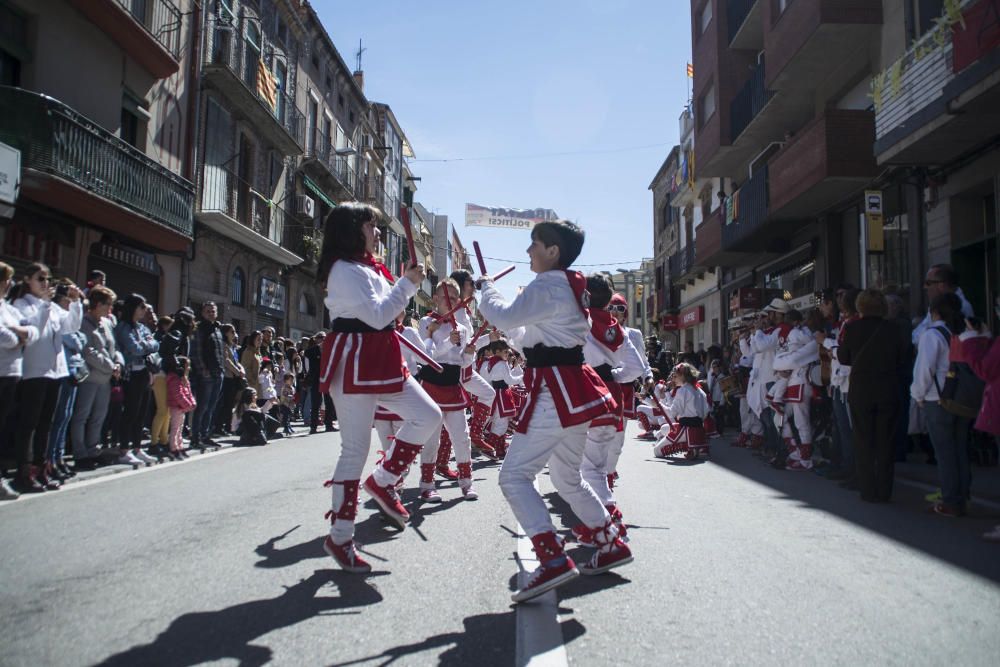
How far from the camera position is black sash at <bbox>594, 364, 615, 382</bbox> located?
568 centimetres

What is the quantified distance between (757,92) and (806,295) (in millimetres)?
5460

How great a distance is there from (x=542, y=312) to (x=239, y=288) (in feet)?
67.9

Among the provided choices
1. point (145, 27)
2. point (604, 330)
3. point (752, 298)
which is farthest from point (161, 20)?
point (604, 330)

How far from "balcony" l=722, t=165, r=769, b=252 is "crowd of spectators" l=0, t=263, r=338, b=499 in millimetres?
11186

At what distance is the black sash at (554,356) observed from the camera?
3721 millimetres

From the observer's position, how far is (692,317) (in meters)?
30.3

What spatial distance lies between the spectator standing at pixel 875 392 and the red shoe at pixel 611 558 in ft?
11.9

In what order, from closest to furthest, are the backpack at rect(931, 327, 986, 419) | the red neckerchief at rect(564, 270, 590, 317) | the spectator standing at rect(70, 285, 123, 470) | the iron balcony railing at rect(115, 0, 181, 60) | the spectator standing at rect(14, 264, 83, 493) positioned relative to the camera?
the red neckerchief at rect(564, 270, 590, 317)
the backpack at rect(931, 327, 986, 419)
the spectator standing at rect(14, 264, 83, 493)
the spectator standing at rect(70, 285, 123, 470)
the iron balcony railing at rect(115, 0, 181, 60)

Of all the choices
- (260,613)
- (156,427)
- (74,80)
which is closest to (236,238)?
(74,80)

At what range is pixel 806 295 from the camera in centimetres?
1730

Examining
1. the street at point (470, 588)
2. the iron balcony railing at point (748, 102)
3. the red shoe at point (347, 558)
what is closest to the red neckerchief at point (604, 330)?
the street at point (470, 588)

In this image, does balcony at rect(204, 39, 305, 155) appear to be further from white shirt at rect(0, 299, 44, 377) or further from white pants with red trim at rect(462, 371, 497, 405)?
white shirt at rect(0, 299, 44, 377)

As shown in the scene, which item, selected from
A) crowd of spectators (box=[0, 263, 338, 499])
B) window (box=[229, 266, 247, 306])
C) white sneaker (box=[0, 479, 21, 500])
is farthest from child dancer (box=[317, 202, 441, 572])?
window (box=[229, 266, 247, 306])

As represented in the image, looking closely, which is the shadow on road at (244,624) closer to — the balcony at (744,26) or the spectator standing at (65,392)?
the spectator standing at (65,392)
